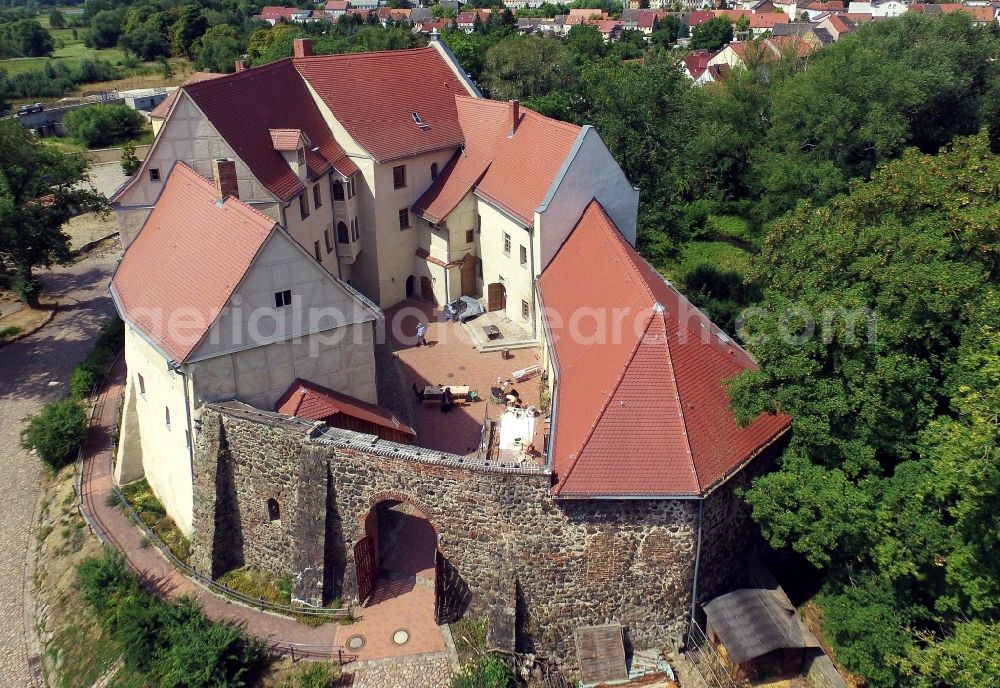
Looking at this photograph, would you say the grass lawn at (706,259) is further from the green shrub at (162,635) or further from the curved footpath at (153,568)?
the green shrub at (162,635)

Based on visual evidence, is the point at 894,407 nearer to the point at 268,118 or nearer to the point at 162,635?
the point at 162,635

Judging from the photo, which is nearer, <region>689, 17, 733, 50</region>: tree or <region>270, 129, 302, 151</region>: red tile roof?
<region>270, 129, 302, 151</region>: red tile roof

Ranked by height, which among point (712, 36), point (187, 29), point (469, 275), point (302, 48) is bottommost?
point (469, 275)

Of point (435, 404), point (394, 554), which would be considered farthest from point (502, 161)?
point (394, 554)

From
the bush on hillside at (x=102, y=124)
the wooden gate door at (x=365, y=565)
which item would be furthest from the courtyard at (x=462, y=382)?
the bush on hillside at (x=102, y=124)

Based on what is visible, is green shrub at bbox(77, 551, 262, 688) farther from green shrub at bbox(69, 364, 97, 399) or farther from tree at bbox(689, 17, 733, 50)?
tree at bbox(689, 17, 733, 50)

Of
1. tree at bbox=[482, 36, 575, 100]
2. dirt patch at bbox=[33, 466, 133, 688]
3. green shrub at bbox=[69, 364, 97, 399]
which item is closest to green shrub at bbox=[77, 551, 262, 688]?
dirt patch at bbox=[33, 466, 133, 688]

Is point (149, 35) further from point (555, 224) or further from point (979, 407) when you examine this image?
point (979, 407)
